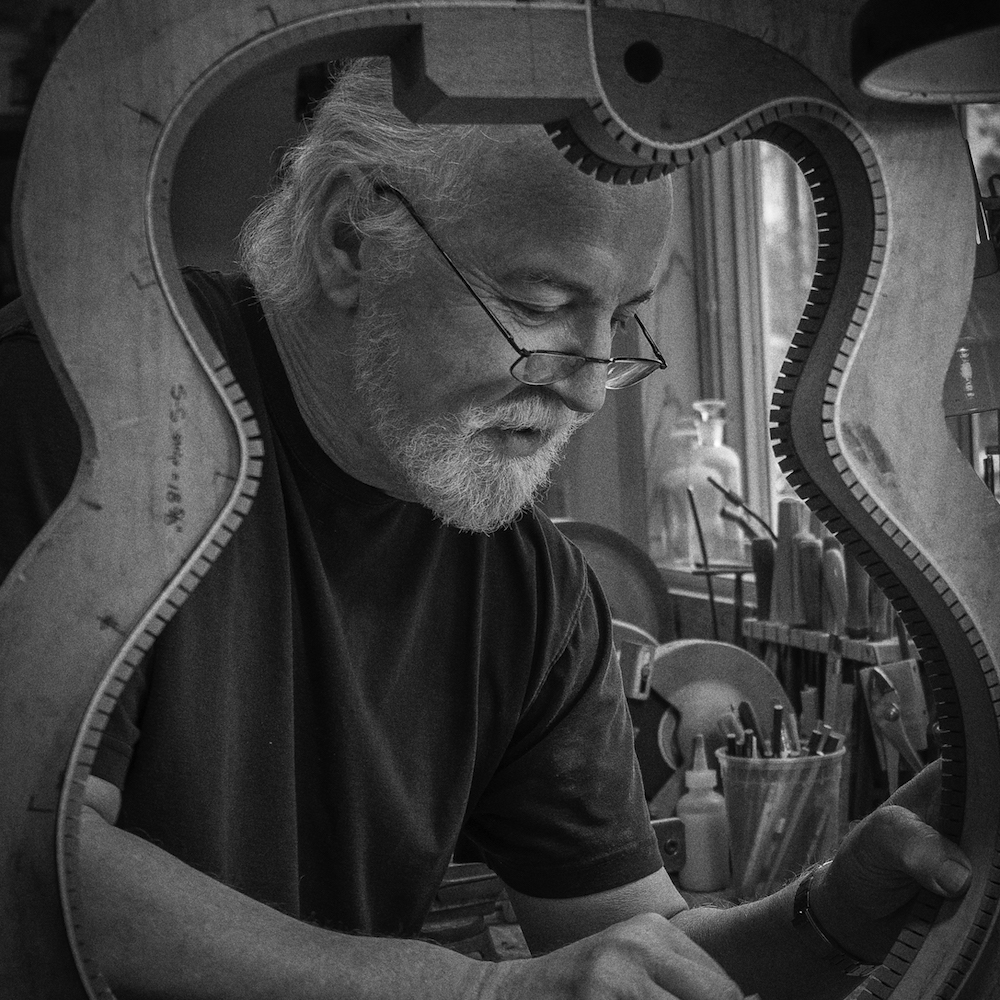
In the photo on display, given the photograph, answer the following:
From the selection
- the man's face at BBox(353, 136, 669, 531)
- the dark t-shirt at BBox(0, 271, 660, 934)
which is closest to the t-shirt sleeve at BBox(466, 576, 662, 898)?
the dark t-shirt at BBox(0, 271, 660, 934)

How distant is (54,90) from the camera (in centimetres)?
54

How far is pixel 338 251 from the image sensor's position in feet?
3.38

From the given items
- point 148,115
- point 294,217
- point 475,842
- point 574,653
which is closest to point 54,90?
point 148,115

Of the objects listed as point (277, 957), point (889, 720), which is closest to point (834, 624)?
point (889, 720)

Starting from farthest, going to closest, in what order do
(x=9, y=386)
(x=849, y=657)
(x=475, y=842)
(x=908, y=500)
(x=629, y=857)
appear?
(x=849, y=657), (x=475, y=842), (x=629, y=857), (x=9, y=386), (x=908, y=500)

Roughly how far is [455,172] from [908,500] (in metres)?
0.41

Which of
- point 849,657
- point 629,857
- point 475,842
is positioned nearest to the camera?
point 629,857

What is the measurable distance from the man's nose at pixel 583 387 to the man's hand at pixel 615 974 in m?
0.38

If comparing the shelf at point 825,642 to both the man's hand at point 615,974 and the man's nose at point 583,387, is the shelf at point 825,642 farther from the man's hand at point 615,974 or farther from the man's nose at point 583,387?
the man's hand at point 615,974

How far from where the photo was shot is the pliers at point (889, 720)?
1678 mm

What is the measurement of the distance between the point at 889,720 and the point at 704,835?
1.02 feet

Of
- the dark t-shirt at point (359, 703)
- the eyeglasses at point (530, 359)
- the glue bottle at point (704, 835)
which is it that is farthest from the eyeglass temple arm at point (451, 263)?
the glue bottle at point (704, 835)

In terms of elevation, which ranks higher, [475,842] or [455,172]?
[455,172]

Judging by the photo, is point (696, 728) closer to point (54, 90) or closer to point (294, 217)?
point (294, 217)
